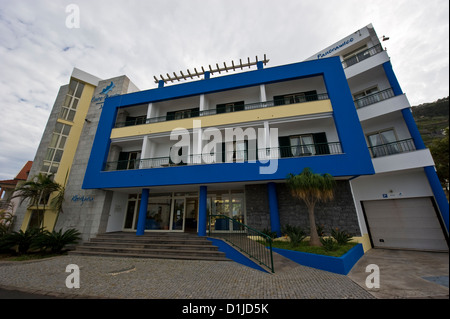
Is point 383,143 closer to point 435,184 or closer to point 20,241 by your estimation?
point 435,184

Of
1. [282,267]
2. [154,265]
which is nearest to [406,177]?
[282,267]

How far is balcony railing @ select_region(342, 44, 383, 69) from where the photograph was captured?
11.2 metres

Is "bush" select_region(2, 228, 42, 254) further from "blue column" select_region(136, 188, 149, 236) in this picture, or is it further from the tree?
the tree

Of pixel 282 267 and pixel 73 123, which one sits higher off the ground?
pixel 73 123

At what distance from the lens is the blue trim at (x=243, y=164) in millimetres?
8812

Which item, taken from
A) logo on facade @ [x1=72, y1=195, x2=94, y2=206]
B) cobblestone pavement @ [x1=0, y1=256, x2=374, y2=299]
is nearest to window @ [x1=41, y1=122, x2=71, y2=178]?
logo on facade @ [x1=72, y1=195, x2=94, y2=206]

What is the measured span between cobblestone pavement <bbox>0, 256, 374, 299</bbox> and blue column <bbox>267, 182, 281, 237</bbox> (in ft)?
9.45

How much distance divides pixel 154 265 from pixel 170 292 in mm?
2969

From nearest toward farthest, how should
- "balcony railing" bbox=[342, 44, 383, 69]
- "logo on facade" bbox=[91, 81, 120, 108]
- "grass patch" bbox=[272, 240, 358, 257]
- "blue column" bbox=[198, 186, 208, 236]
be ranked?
"grass patch" bbox=[272, 240, 358, 257], "blue column" bbox=[198, 186, 208, 236], "balcony railing" bbox=[342, 44, 383, 69], "logo on facade" bbox=[91, 81, 120, 108]

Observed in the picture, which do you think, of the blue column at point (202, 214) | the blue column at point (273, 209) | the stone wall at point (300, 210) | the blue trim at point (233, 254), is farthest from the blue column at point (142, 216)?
the blue column at point (273, 209)

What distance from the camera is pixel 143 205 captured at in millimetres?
11266

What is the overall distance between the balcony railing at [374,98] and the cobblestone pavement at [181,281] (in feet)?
34.4
